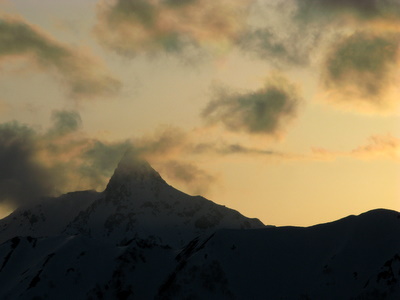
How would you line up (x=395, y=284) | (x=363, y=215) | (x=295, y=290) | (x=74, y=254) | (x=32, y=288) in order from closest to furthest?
(x=395, y=284)
(x=295, y=290)
(x=363, y=215)
(x=32, y=288)
(x=74, y=254)

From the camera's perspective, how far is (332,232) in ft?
556

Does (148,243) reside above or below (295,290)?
above

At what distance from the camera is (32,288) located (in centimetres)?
17938

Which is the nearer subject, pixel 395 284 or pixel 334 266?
pixel 395 284

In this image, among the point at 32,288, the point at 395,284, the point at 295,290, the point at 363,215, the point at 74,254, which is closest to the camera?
the point at 395,284

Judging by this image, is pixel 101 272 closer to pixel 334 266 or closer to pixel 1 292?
pixel 1 292

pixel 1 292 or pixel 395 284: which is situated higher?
pixel 1 292

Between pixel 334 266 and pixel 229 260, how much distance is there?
88.5ft

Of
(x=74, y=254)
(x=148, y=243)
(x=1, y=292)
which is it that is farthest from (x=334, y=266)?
(x=1, y=292)

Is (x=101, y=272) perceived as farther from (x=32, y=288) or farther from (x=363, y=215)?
(x=363, y=215)

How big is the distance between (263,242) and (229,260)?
409 inches

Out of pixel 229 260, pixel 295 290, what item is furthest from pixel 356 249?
pixel 229 260

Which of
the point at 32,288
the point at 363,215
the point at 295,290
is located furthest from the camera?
the point at 32,288

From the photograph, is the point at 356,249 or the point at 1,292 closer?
the point at 356,249
